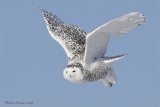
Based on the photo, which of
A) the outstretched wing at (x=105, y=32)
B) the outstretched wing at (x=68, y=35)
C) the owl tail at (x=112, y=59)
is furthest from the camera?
the outstretched wing at (x=68, y=35)

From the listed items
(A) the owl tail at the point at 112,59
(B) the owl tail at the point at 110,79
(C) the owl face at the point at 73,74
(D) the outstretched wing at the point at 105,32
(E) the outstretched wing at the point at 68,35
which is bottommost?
(C) the owl face at the point at 73,74

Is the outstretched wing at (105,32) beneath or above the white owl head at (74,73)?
above

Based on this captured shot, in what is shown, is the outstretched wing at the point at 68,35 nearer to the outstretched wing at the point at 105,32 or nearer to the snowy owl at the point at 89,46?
the snowy owl at the point at 89,46

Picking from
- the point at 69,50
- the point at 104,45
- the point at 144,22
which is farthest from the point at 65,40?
the point at 144,22

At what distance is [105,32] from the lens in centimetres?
608

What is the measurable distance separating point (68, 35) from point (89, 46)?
0.79m

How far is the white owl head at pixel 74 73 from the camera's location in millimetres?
6219

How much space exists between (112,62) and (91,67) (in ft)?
1.23

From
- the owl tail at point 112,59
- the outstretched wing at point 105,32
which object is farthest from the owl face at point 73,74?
the owl tail at point 112,59

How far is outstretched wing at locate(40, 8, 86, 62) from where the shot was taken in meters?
6.59

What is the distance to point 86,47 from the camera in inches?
242

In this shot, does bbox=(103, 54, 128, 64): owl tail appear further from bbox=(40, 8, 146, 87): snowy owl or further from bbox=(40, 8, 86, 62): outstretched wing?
bbox=(40, 8, 86, 62): outstretched wing

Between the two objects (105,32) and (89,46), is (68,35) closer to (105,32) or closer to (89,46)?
(89,46)

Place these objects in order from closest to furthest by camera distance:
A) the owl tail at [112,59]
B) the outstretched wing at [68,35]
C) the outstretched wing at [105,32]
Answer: the outstretched wing at [105,32] < the owl tail at [112,59] < the outstretched wing at [68,35]
